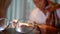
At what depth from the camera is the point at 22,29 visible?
1055mm

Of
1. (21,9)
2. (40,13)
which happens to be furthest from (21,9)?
(40,13)

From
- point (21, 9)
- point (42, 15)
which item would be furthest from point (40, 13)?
point (21, 9)

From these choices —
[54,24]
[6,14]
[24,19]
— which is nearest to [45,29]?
[54,24]

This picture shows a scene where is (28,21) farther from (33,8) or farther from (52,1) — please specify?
(52,1)

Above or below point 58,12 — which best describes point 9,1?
above

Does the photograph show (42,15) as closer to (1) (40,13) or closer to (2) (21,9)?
(1) (40,13)

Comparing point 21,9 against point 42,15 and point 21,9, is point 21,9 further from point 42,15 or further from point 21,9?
point 42,15

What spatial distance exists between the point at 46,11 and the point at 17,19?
0.25 metres

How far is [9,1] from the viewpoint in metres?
1.08

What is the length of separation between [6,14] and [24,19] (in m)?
0.17

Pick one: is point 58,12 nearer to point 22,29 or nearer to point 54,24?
point 54,24

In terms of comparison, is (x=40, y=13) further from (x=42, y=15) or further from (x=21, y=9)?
(x=21, y=9)

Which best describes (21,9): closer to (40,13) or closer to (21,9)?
(21,9)

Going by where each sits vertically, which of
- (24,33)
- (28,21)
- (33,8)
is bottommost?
(24,33)
